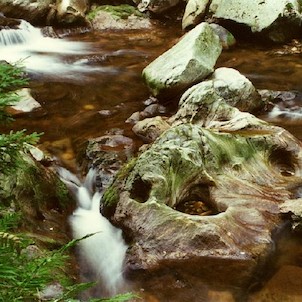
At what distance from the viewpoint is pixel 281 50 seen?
38.4 ft

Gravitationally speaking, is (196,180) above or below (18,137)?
below

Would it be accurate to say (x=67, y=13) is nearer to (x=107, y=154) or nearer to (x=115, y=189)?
(x=107, y=154)

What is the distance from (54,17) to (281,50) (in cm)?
672

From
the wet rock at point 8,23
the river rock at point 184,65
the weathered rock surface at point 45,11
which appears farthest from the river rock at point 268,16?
the wet rock at point 8,23

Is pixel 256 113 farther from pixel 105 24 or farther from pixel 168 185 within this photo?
pixel 105 24

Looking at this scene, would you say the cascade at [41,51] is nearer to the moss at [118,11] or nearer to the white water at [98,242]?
the moss at [118,11]

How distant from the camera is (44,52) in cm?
1165

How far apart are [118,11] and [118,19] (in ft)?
1.48

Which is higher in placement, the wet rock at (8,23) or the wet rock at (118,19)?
Result: the wet rock at (8,23)

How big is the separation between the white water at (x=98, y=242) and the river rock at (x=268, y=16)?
8116mm

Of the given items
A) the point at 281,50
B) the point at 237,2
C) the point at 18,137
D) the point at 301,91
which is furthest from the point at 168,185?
the point at 237,2

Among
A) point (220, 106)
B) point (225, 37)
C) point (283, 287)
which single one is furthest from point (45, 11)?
point (283, 287)

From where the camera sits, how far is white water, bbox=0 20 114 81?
404 inches

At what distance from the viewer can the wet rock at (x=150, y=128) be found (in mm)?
6992
